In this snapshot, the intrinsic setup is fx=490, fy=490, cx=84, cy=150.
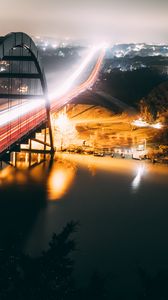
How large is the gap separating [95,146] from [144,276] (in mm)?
56038

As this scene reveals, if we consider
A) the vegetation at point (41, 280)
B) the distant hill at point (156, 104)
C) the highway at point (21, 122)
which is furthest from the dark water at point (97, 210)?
the distant hill at point (156, 104)

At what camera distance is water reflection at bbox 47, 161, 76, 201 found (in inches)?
1965

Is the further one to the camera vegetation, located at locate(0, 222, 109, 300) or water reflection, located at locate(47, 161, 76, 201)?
water reflection, located at locate(47, 161, 76, 201)

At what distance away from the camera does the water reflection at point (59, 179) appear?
4992 centimetres

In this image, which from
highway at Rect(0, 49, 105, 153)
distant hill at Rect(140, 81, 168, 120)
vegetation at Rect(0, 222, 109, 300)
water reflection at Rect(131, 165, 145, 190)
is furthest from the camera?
distant hill at Rect(140, 81, 168, 120)

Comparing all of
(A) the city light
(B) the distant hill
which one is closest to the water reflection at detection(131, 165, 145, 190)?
(A) the city light

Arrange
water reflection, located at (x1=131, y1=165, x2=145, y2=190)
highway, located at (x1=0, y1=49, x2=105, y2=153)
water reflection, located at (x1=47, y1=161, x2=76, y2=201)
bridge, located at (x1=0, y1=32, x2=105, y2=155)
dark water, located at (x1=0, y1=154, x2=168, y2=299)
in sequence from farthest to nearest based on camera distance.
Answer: water reflection, located at (x1=131, y1=165, x2=145, y2=190), highway, located at (x1=0, y1=49, x2=105, y2=153), water reflection, located at (x1=47, y1=161, x2=76, y2=201), bridge, located at (x1=0, y1=32, x2=105, y2=155), dark water, located at (x1=0, y1=154, x2=168, y2=299)

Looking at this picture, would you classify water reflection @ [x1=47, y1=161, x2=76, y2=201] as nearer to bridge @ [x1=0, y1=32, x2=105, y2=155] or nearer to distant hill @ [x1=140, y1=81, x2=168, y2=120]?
bridge @ [x1=0, y1=32, x2=105, y2=155]

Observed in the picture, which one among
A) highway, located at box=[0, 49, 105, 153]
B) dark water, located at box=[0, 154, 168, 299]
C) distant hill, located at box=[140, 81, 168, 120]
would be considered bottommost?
dark water, located at box=[0, 154, 168, 299]

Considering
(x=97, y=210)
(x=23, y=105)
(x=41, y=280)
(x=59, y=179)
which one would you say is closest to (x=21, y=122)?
(x=59, y=179)

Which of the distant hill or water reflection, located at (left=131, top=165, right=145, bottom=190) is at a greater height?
the distant hill

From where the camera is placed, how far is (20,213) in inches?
1678

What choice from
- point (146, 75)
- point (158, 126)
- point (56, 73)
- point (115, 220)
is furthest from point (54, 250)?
point (56, 73)

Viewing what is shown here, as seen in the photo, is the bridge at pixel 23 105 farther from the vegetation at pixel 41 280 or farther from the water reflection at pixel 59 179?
the vegetation at pixel 41 280
